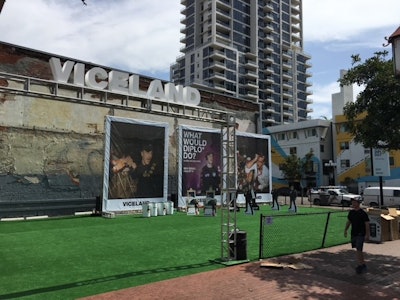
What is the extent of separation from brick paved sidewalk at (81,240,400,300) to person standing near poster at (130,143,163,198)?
638 inches

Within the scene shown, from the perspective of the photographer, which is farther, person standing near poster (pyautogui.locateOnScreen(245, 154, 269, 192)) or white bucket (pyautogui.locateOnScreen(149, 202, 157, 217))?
person standing near poster (pyautogui.locateOnScreen(245, 154, 269, 192))

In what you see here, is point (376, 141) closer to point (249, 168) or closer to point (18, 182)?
point (18, 182)

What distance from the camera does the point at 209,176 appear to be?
2977cm

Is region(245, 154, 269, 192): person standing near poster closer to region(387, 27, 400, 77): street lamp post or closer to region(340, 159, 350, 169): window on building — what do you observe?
region(387, 27, 400, 77): street lamp post

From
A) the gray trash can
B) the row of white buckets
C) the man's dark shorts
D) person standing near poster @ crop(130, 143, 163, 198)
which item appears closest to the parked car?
person standing near poster @ crop(130, 143, 163, 198)

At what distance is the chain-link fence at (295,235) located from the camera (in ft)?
36.4

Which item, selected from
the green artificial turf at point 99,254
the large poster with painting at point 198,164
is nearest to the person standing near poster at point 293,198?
the large poster with painting at point 198,164

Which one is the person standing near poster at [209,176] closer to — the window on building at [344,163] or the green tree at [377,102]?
the green tree at [377,102]

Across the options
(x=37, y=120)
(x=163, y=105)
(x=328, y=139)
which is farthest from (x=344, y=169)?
(x=37, y=120)

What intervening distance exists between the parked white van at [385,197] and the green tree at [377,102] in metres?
24.3

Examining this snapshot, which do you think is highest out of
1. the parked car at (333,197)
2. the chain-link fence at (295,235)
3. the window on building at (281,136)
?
the window on building at (281,136)

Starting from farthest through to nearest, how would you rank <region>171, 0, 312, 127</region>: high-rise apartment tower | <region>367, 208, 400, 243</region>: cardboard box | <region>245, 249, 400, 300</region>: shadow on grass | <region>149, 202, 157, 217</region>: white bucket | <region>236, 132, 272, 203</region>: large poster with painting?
<region>171, 0, 312, 127</region>: high-rise apartment tower
<region>236, 132, 272, 203</region>: large poster with painting
<region>149, 202, 157, 217</region>: white bucket
<region>367, 208, 400, 243</region>: cardboard box
<region>245, 249, 400, 300</region>: shadow on grass

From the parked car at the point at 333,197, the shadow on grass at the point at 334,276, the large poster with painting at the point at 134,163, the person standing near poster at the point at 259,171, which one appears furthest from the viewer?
the parked car at the point at 333,197

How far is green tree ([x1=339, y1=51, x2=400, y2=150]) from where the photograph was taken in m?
9.86
